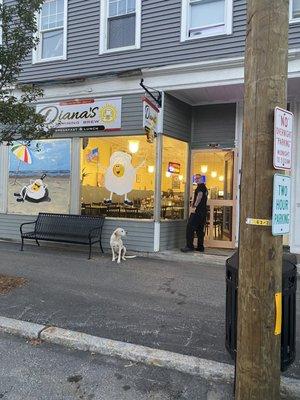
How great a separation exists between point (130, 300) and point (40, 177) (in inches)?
233

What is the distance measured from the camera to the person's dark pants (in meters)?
9.38

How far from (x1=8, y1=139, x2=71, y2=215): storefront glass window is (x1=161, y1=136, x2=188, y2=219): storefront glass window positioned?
2531 millimetres

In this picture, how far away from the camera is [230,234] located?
9922 millimetres

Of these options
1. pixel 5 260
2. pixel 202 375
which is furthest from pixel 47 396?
pixel 5 260

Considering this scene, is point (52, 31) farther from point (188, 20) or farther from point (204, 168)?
point (204, 168)

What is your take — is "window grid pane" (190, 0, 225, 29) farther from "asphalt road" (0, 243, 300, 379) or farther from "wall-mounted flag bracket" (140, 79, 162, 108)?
"asphalt road" (0, 243, 300, 379)

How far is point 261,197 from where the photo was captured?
288 cm

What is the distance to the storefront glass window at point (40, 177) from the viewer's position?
34.8ft

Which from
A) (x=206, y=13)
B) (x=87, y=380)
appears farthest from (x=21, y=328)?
(x=206, y=13)

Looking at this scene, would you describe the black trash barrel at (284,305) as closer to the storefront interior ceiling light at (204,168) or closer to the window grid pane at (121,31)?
the storefront interior ceiling light at (204,168)

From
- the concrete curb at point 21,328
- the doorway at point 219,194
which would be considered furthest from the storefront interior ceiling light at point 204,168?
the concrete curb at point 21,328

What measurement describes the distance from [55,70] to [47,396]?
355 inches

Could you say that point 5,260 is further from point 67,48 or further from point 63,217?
point 67,48

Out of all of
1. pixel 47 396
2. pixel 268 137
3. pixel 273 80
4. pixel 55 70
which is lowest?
pixel 47 396
